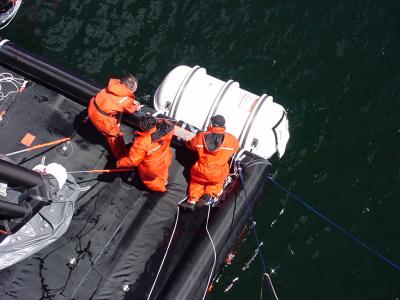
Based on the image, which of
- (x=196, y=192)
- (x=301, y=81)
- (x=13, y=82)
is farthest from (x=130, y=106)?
(x=301, y=81)

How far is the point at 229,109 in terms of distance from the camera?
7684mm

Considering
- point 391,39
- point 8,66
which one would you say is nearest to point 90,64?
point 8,66

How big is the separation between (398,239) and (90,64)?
663cm

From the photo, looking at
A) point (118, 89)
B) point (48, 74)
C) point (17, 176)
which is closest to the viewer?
point (17, 176)

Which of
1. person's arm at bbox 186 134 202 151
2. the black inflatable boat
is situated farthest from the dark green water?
person's arm at bbox 186 134 202 151

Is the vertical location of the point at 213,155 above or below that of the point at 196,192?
above

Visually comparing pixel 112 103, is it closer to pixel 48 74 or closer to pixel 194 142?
pixel 194 142

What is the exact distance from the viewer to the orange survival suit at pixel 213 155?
668cm

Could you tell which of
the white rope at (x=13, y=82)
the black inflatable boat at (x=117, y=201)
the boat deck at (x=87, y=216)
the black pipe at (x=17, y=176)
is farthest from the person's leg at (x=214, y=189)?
the white rope at (x=13, y=82)

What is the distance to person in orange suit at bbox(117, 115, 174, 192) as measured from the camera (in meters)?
6.44

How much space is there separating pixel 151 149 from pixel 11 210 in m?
2.12

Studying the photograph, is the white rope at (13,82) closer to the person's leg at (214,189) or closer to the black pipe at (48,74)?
the black pipe at (48,74)

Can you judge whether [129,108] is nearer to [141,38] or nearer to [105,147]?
[105,147]

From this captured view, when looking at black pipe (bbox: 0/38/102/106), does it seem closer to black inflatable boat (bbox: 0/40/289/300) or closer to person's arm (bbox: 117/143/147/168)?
black inflatable boat (bbox: 0/40/289/300)
